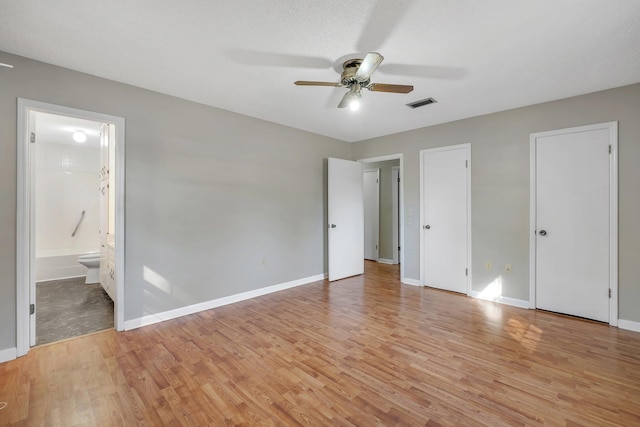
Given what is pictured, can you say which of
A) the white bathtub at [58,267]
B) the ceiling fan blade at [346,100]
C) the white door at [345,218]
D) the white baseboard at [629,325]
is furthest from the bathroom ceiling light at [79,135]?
the white baseboard at [629,325]

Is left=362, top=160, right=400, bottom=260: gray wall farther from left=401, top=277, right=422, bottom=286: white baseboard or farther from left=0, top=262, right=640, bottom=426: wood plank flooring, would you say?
left=0, top=262, right=640, bottom=426: wood plank flooring

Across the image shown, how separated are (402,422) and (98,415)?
1822 mm

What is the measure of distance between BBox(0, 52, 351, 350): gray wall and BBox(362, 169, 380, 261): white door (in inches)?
98.4

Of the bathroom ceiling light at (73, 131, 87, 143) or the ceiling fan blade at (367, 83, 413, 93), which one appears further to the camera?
the bathroom ceiling light at (73, 131, 87, 143)

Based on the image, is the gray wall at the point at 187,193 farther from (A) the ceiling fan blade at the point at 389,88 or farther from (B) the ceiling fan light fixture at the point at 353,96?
(A) the ceiling fan blade at the point at 389,88

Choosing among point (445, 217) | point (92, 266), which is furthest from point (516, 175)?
point (92, 266)

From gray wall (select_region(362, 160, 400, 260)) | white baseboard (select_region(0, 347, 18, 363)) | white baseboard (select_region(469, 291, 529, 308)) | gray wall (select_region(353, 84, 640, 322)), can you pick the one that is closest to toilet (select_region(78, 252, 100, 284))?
Answer: white baseboard (select_region(0, 347, 18, 363))

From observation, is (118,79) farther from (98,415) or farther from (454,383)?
(454,383)

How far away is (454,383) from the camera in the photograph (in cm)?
194

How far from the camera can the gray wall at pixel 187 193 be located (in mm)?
2287

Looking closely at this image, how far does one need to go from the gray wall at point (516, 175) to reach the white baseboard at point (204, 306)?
2.17 m

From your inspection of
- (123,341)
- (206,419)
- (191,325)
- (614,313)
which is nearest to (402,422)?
(206,419)

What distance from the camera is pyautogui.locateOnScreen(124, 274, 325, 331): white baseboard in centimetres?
290

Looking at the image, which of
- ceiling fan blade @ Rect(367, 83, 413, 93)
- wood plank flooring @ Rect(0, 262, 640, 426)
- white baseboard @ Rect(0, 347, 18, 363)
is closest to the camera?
wood plank flooring @ Rect(0, 262, 640, 426)
